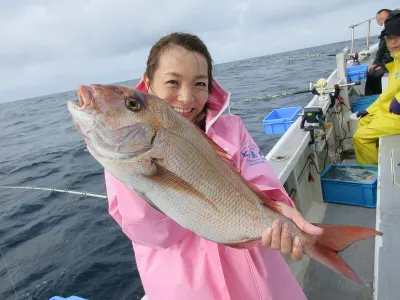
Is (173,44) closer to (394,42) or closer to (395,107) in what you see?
(395,107)

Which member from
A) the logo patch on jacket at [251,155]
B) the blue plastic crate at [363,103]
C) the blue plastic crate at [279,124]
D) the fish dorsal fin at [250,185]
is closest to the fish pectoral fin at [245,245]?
the fish dorsal fin at [250,185]

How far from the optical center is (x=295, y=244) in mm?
1497

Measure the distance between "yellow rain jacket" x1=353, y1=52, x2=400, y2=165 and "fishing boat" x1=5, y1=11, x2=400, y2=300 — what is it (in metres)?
0.54

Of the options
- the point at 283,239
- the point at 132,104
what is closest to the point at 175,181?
the point at 132,104

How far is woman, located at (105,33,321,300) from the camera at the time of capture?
1474mm

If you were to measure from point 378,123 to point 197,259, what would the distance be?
164 inches

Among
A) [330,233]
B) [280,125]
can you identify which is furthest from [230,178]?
[280,125]

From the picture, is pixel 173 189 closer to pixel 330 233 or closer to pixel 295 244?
pixel 295 244

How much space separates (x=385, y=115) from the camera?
4582 mm

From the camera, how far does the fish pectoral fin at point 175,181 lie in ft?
4.13

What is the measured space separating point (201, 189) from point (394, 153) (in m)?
2.94

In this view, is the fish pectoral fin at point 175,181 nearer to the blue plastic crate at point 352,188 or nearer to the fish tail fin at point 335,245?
the fish tail fin at point 335,245

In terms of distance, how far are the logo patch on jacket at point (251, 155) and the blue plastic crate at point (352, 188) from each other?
9.11 feet

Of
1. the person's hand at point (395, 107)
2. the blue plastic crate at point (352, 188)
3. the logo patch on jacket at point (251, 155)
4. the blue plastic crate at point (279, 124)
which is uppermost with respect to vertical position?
the logo patch on jacket at point (251, 155)
